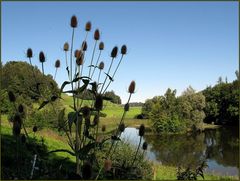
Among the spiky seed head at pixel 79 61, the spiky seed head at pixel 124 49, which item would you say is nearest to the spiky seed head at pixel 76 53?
the spiky seed head at pixel 79 61

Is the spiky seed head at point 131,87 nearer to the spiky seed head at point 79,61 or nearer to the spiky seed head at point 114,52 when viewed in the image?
the spiky seed head at point 114,52

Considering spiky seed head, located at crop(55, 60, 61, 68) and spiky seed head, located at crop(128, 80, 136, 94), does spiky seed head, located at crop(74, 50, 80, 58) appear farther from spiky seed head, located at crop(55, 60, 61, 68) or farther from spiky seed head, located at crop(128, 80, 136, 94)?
spiky seed head, located at crop(128, 80, 136, 94)

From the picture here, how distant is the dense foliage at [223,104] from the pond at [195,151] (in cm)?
1509

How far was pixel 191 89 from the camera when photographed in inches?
2454

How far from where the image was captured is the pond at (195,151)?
30.8m

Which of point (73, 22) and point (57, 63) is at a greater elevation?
point (73, 22)

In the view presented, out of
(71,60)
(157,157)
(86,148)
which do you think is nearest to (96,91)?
(71,60)

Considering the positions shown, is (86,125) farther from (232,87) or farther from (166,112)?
(232,87)

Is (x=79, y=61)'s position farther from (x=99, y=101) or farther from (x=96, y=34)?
(x=99, y=101)

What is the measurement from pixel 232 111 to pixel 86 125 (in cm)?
6637

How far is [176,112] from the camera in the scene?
58219 mm

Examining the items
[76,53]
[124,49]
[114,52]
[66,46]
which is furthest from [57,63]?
[124,49]

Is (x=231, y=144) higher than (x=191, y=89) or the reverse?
the reverse

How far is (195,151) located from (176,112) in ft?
64.0
